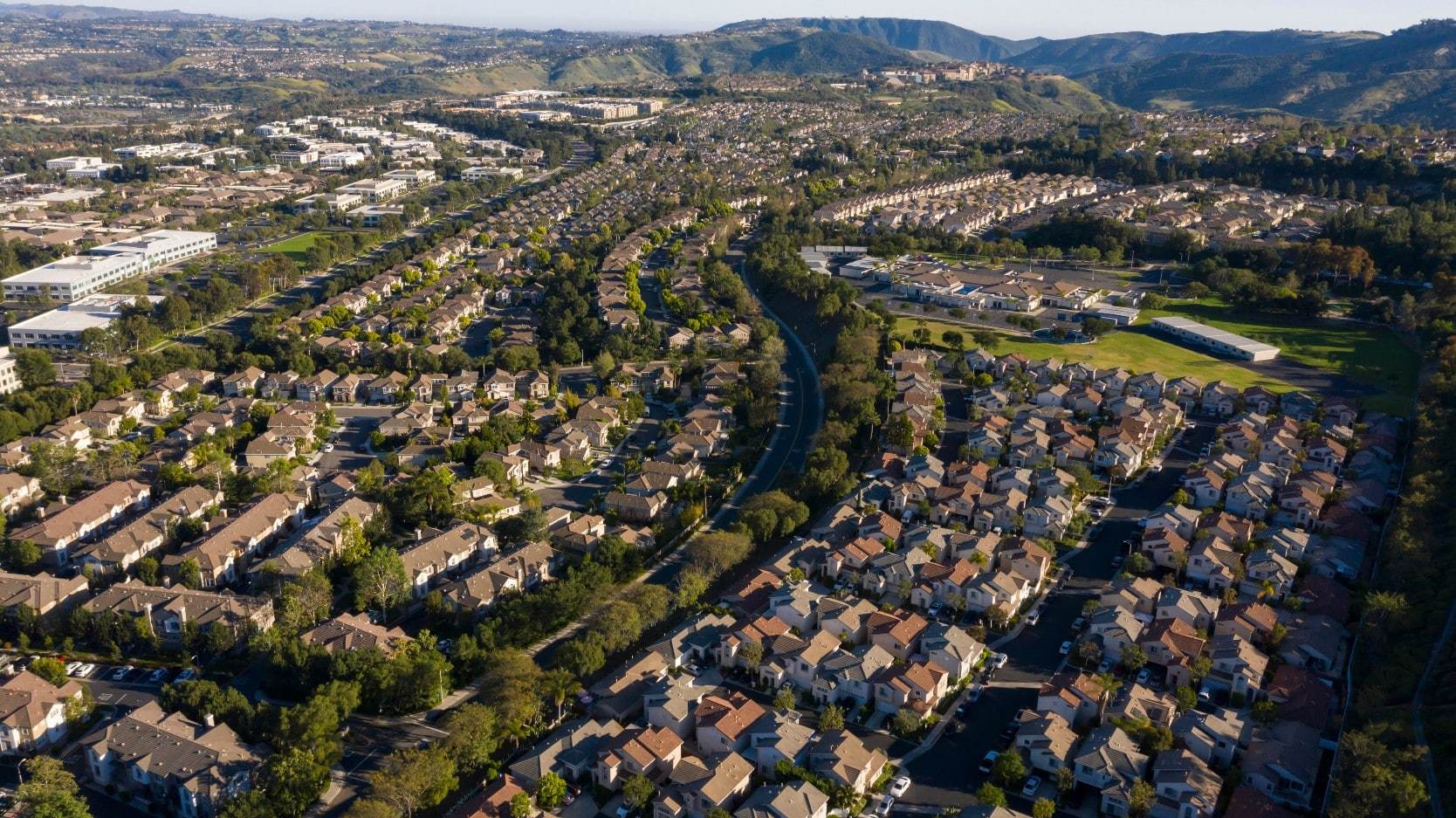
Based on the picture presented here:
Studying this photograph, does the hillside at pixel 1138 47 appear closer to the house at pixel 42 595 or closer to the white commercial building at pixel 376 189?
the white commercial building at pixel 376 189

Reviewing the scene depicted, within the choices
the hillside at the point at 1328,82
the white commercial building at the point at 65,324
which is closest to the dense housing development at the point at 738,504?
the white commercial building at the point at 65,324

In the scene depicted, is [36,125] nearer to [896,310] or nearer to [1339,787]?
[896,310]

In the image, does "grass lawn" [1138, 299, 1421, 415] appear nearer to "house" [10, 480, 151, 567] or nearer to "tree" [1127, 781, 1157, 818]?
"tree" [1127, 781, 1157, 818]

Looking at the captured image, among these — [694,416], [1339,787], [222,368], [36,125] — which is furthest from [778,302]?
[36,125]

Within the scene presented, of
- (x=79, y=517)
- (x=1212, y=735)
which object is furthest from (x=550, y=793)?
(x=79, y=517)

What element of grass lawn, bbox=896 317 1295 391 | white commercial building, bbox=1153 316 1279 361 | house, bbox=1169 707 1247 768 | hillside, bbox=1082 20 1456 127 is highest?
hillside, bbox=1082 20 1456 127

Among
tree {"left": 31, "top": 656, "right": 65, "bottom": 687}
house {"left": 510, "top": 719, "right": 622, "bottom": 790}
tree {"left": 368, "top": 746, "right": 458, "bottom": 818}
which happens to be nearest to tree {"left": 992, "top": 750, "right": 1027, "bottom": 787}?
house {"left": 510, "top": 719, "right": 622, "bottom": 790}
